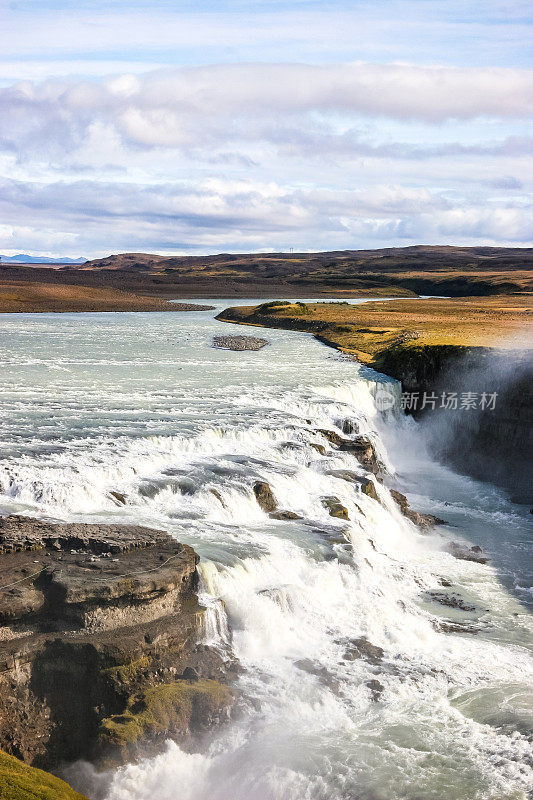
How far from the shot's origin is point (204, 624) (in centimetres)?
1480

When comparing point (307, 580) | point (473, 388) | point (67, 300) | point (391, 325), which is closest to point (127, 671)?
point (307, 580)

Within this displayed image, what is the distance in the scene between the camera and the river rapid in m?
12.7

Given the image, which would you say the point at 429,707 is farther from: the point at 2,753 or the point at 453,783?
the point at 2,753

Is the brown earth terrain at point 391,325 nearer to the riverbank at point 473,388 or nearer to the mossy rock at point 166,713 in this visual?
the riverbank at point 473,388

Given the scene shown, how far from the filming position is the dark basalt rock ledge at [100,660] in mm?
12312

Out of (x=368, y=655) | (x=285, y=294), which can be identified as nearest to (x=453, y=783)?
(x=368, y=655)

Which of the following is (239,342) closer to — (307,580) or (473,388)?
(473,388)

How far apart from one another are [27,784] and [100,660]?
3.12 meters

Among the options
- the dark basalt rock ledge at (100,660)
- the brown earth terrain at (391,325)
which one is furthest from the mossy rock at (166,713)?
the brown earth terrain at (391,325)

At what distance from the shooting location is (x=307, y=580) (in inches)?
698

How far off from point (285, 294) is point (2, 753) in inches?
4921

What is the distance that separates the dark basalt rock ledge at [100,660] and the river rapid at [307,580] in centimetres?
58

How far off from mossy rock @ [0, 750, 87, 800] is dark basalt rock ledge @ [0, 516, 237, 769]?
5.31 feet

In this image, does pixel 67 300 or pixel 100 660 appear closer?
pixel 100 660
